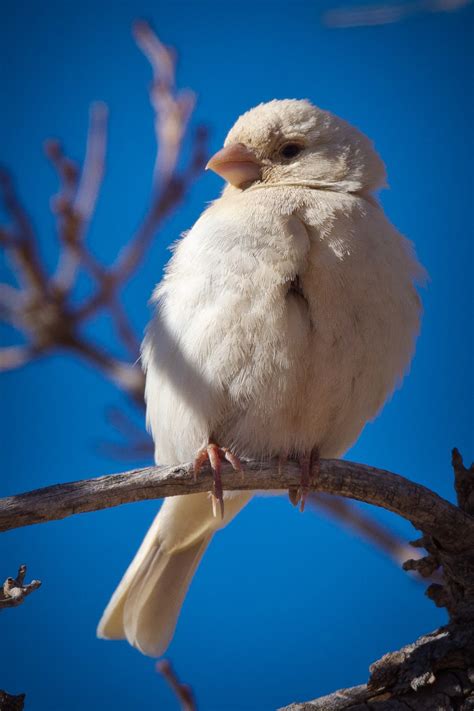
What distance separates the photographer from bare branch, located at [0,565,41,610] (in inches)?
95.8

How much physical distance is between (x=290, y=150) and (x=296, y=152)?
0.03 meters

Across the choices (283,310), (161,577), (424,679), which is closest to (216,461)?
(283,310)

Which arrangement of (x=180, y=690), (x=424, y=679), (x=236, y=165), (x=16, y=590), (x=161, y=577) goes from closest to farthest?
(x=16, y=590) < (x=424, y=679) < (x=180, y=690) < (x=236, y=165) < (x=161, y=577)

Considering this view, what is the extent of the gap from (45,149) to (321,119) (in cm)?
133

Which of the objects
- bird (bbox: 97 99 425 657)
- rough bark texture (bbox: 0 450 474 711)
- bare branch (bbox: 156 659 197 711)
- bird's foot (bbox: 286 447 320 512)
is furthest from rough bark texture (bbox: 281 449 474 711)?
bird (bbox: 97 99 425 657)

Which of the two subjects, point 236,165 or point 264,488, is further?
point 236,165

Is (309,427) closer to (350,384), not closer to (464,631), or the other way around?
(350,384)

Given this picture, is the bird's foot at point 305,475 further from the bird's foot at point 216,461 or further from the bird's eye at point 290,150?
the bird's eye at point 290,150

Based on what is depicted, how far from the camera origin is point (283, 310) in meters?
3.10

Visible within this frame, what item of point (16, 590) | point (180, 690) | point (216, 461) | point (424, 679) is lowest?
point (424, 679)

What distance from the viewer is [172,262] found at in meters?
3.71

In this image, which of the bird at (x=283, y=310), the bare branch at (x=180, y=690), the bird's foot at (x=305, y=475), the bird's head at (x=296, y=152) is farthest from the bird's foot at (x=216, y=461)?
the bird's head at (x=296, y=152)

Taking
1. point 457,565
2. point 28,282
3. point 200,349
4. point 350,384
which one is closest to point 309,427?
point 350,384

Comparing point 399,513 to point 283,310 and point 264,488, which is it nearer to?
point 264,488
